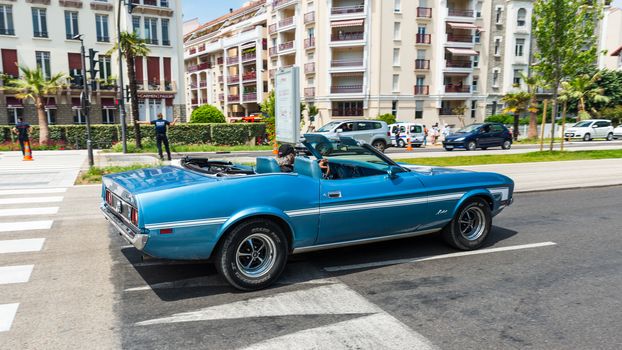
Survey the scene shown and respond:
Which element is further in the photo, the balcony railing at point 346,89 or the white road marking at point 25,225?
the balcony railing at point 346,89

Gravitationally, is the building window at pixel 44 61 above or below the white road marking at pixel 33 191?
above

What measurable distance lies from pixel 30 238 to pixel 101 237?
0.98 meters

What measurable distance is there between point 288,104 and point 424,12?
42.3 m

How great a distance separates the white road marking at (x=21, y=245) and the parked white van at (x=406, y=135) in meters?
27.6

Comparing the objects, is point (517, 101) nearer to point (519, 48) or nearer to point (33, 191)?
point (519, 48)

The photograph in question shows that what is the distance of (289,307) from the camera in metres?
4.33

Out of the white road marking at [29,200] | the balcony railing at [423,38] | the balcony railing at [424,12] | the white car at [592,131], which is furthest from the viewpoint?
the balcony railing at [423,38]

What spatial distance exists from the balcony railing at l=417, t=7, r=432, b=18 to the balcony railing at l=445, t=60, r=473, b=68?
5.52 meters

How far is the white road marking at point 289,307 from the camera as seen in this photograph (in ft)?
13.5

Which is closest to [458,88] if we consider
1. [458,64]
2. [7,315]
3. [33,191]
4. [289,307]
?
[458,64]

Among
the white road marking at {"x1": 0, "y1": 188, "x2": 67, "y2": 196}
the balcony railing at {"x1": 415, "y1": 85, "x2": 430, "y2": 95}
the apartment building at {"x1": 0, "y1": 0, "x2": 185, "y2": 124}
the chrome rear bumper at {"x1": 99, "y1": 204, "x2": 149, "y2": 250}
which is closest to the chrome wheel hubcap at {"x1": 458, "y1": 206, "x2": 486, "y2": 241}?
the chrome rear bumper at {"x1": 99, "y1": 204, "x2": 149, "y2": 250}

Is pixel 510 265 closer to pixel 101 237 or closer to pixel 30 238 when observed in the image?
pixel 101 237

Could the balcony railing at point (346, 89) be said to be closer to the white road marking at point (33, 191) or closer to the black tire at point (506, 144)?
the black tire at point (506, 144)

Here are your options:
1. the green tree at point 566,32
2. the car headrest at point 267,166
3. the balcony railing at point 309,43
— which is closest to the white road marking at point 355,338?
the car headrest at point 267,166
